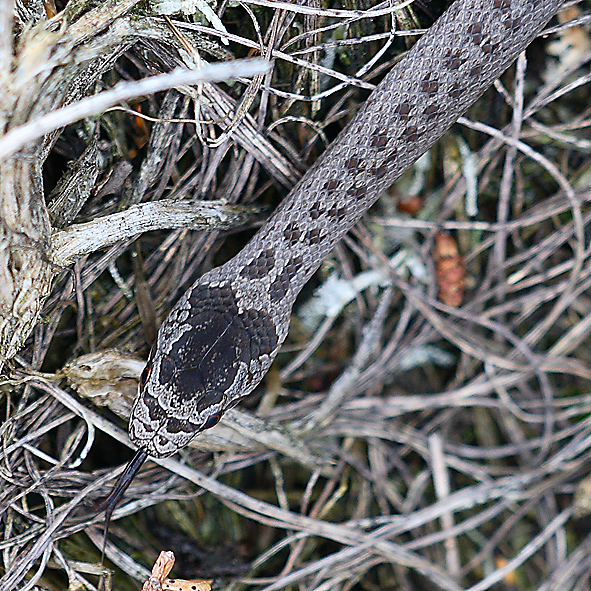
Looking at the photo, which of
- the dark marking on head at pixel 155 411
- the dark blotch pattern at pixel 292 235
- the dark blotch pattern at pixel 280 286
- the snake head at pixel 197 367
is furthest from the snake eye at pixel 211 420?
the dark blotch pattern at pixel 292 235

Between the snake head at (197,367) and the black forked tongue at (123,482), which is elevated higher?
the snake head at (197,367)

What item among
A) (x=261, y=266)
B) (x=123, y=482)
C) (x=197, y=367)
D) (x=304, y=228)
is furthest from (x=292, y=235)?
(x=123, y=482)

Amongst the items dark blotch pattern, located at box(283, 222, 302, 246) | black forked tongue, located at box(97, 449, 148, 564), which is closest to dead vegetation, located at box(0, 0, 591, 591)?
black forked tongue, located at box(97, 449, 148, 564)

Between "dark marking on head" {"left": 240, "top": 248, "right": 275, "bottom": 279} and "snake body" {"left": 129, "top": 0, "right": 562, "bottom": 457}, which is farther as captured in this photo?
"dark marking on head" {"left": 240, "top": 248, "right": 275, "bottom": 279}

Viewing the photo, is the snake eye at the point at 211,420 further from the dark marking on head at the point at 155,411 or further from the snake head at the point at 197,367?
the dark marking on head at the point at 155,411

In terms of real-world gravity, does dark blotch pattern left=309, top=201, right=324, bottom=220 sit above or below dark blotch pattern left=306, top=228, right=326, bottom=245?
above

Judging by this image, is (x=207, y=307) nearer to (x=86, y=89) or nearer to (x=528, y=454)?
(x=86, y=89)

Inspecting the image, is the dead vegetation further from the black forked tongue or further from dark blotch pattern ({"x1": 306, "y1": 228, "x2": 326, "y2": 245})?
dark blotch pattern ({"x1": 306, "y1": 228, "x2": 326, "y2": 245})
